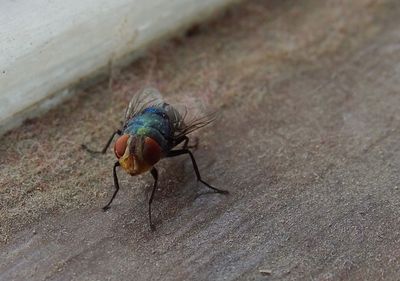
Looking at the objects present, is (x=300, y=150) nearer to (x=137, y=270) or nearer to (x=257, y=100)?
(x=257, y=100)

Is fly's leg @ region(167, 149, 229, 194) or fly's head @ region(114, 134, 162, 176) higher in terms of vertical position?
fly's head @ region(114, 134, 162, 176)

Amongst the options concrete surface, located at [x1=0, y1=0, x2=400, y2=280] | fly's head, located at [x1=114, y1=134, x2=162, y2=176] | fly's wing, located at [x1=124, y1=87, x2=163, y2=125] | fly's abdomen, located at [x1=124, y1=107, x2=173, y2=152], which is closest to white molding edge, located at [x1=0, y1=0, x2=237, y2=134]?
concrete surface, located at [x1=0, y1=0, x2=400, y2=280]

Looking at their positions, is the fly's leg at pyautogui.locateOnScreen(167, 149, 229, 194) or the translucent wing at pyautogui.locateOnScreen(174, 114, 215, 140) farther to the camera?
the translucent wing at pyautogui.locateOnScreen(174, 114, 215, 140)

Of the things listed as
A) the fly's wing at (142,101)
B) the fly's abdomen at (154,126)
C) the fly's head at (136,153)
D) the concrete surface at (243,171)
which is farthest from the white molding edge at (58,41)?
the fly's head at (136,153)

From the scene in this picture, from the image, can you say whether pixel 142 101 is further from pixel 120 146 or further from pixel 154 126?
pixel 120 146

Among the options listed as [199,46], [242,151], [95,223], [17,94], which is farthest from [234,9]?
[95,223]

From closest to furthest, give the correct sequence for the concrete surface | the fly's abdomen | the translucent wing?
the concrete surface, the fly's abdomen, the translucent wing

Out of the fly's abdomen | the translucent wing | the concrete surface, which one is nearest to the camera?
the concrete surface

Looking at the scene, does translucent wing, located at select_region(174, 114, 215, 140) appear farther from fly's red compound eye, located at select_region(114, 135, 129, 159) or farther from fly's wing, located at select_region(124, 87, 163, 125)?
fly's red compound eye, located at select_region(114, 135, 129, 159)

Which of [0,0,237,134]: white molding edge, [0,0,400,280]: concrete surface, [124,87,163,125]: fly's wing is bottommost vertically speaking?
[0,0,400,280]: concrete surface
